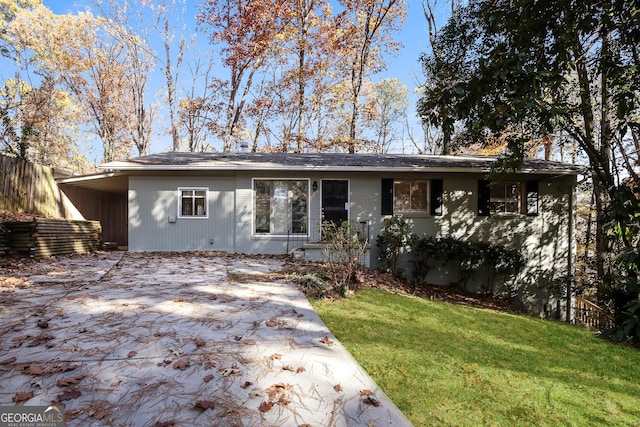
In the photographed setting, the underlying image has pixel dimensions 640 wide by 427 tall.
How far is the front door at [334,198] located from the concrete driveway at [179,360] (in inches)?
209

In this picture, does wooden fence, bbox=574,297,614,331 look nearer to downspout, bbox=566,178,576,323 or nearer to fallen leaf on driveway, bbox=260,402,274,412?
downspout, bbox=566,178,576,323

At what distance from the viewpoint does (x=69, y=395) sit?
2186mm

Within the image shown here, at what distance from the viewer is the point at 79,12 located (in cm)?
1848

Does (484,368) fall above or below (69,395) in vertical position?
below

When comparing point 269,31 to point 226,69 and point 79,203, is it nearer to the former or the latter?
point 226,69

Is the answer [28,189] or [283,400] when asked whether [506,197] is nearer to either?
[283,400]

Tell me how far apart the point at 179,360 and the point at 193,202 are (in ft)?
26.8

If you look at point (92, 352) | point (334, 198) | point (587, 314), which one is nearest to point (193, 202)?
point (334, 198)

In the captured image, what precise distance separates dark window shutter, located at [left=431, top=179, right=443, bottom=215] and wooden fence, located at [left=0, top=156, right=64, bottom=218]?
12063 millimetres

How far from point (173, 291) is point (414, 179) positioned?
25.2 ft

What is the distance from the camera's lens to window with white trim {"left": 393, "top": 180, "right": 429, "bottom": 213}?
10273mm

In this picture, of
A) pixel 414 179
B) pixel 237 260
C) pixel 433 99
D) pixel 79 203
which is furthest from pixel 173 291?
pixel 79 203

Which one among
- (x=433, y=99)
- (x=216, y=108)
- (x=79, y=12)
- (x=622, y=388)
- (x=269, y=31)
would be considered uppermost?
(x=79, y=12)

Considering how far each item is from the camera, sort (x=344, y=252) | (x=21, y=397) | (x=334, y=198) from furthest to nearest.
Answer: (x=334, y=198), (x=344, y=252), (x=21, y=397)
